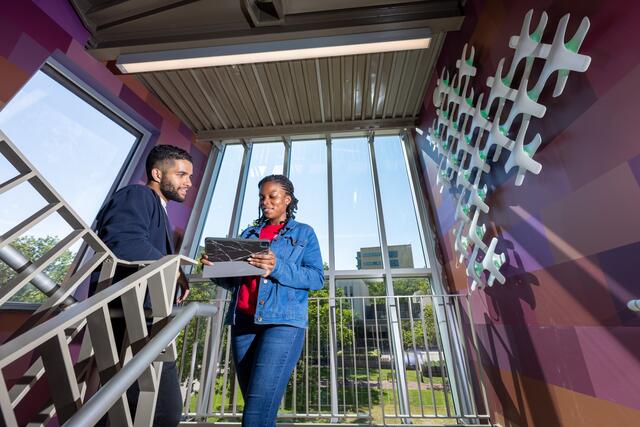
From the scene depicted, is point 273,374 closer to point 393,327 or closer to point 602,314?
point 602,314

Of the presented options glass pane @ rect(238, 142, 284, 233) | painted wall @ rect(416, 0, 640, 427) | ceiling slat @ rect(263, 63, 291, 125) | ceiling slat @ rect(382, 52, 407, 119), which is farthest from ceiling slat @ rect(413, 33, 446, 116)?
glass pane @ rect(238, 142, 284, 233)

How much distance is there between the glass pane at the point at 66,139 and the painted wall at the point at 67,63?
163 millimetres

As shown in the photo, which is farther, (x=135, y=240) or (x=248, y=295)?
(x=248, y=295)

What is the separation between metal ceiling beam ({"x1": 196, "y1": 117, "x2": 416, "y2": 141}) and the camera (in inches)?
133

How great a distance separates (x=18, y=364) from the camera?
1.62 meters

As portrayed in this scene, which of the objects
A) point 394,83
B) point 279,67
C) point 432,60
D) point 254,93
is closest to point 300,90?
point 279,67

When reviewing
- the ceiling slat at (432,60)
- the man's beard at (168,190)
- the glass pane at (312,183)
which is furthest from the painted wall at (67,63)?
the ceiling slat at (432,60)

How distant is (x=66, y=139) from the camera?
210 centimetres

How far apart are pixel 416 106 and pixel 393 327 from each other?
2619 millimetres

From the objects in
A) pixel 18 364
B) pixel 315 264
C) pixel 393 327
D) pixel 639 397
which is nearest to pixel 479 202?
pixel 639 397

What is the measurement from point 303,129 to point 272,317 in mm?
3006

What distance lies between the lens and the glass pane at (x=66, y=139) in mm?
1863

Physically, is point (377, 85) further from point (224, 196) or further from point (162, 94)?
point (162, 94)

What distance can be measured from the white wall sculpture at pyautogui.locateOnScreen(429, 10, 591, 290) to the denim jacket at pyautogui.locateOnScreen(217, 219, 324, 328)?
42.5 inches
